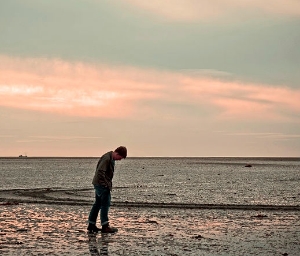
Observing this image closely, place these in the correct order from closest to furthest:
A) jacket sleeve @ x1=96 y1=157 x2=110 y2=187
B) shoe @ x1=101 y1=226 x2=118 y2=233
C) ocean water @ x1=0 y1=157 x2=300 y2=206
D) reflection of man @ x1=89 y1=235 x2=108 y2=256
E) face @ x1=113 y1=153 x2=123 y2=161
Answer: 1. reflection of man @ x1=89 y1=235 x2=108 y2=256
2. shoe @ x1=101 y1=226 x2=118 y2=233
3. face @ x1=113 y1=153 x2=123 y2=161
4. jacket sleeve @ x1=96 y1=157 x2=110 y2=187
5. ocean water @ x1=0 y1=157 x2=300 y2=206

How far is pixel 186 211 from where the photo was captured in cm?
2152

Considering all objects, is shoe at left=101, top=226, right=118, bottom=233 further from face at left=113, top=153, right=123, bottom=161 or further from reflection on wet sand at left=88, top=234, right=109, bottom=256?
face at left=113, top=153, right=123, bottom=161

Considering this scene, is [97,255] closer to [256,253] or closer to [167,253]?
[167,253]

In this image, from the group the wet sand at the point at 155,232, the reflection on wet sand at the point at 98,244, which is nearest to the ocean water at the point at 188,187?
the wet sand at the point at 155,232

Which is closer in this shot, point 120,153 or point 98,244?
point 98,244

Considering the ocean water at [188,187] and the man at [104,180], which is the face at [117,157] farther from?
the ocean water at [188,187]

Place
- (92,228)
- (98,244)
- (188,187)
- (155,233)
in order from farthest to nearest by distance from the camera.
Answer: (188,187) < (92,228) < (155,233) < (98,244)

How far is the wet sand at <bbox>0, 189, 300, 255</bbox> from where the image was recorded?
12414 millimetres

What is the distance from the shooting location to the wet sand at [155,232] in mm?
12414

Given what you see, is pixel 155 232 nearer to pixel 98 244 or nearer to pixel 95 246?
pixel 98 244

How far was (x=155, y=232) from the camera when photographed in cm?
1516

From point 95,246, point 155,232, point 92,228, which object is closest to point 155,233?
point 155,232

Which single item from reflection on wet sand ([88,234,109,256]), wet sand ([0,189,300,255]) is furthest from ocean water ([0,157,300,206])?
reflection on wet sand ([88,234,109,256])

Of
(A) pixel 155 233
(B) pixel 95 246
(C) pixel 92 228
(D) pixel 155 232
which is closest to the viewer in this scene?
(B) pixel 95 246
